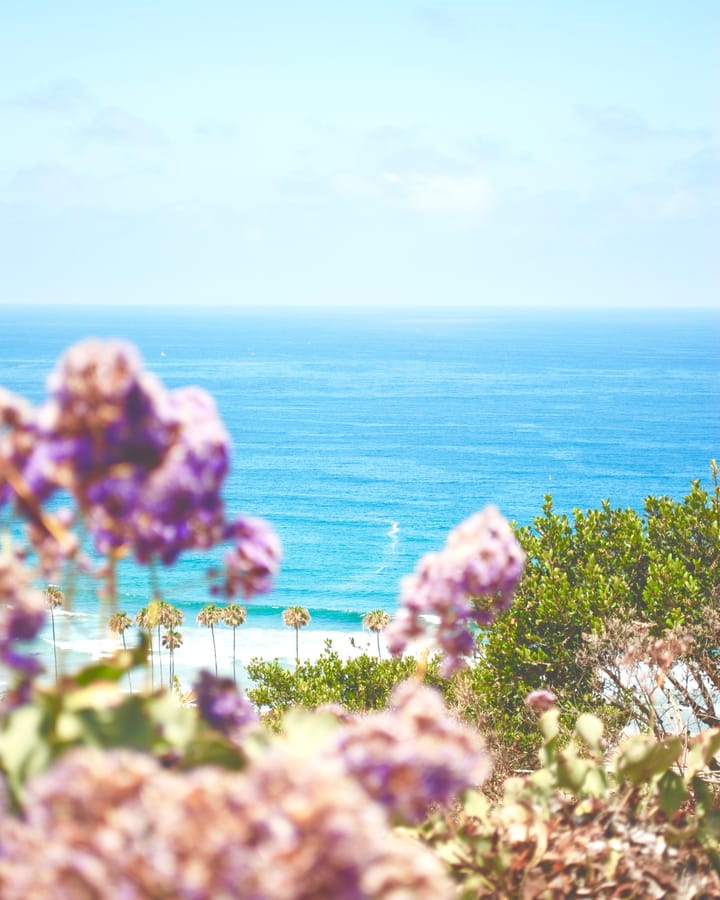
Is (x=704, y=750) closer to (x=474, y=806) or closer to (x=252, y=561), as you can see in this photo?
(x=474, y=806)

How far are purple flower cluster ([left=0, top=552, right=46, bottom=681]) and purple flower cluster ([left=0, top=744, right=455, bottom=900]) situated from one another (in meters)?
0.57

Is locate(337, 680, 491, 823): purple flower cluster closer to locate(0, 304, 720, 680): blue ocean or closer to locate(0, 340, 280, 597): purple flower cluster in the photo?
locate(0, 340, 280, 597): purple flower cluster

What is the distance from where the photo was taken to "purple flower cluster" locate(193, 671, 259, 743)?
8.08 feet

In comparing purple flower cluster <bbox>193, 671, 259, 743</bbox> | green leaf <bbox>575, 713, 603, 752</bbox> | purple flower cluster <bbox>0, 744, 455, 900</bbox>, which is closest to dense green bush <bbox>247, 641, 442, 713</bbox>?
green leaf <bbox>575, 713, 603, 752</bbox>

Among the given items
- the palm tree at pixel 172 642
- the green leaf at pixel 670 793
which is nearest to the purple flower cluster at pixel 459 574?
the green leaf at pixel 670 793

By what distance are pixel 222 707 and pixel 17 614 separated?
636mm

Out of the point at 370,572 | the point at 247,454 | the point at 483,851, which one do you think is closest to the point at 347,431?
the point at 247,454

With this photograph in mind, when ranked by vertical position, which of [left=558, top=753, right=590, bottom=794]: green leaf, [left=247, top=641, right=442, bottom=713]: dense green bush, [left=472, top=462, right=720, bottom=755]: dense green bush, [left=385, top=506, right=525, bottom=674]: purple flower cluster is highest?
[left=385, top=506, right=525, bottom=674]: purple flower cluster

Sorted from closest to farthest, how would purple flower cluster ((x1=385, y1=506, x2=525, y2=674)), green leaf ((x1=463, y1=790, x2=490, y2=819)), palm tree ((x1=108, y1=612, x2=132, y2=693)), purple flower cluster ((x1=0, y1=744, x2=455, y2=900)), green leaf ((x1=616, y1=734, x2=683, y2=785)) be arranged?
purple flower cluster ((x1=0, y1=744, x2=455, y2=900)) → purple flower cluster ((x1=385, y1=506, x2=525, y2=674)) → green leaf ((x1=616, y1=734, x2=683, y2=785)) → green leaf ((x1=463, y1=790, x2=490, y2=819)) → palm tree ((x1=108, y1=612, x2=132, y2=693))

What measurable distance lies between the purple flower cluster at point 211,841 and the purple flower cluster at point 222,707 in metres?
0.90

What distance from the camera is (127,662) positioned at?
2.30 m

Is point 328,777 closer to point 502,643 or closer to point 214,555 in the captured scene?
point 502,643

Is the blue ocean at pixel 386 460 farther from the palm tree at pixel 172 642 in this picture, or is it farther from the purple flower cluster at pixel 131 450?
the palm tree at pixel 172 642

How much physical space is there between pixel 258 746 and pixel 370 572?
5841 centimetres
